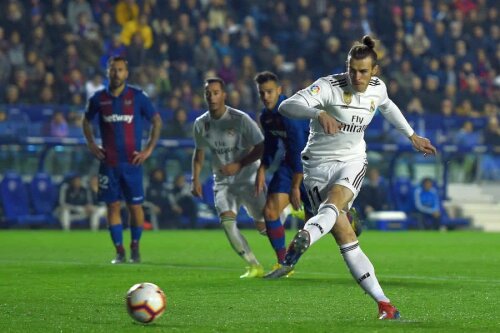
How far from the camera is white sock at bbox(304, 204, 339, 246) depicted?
8.15 m

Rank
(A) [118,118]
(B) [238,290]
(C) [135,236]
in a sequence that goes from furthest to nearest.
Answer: (A) [118,118] < (C) [135,236] < (B) [238,290]

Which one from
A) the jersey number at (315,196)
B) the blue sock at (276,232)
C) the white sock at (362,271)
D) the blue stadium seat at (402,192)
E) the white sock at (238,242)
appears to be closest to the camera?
the white sock at (362,271)

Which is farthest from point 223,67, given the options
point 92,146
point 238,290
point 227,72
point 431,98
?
point 238,290

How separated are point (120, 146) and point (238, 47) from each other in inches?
518

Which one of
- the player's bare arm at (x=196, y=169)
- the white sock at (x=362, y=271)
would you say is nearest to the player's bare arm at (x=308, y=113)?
the white sock at (x=362, y=271)

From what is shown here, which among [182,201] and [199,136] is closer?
[199,136]

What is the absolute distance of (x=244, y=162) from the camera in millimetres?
13055

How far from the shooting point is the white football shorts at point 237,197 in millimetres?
13070

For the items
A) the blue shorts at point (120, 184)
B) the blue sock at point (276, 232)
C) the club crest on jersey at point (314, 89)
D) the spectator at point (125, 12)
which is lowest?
the blue sock at point (276, 232)

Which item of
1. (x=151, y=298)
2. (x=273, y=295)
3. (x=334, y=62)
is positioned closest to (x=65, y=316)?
(x=151, y=298)

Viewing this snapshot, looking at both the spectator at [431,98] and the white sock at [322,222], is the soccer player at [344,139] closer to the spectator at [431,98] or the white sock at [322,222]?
the white sock at [322,222]

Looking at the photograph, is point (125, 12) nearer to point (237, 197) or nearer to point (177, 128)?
point (177, 128)

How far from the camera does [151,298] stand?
7949mm

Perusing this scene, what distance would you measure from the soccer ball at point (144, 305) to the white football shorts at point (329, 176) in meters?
1.63
